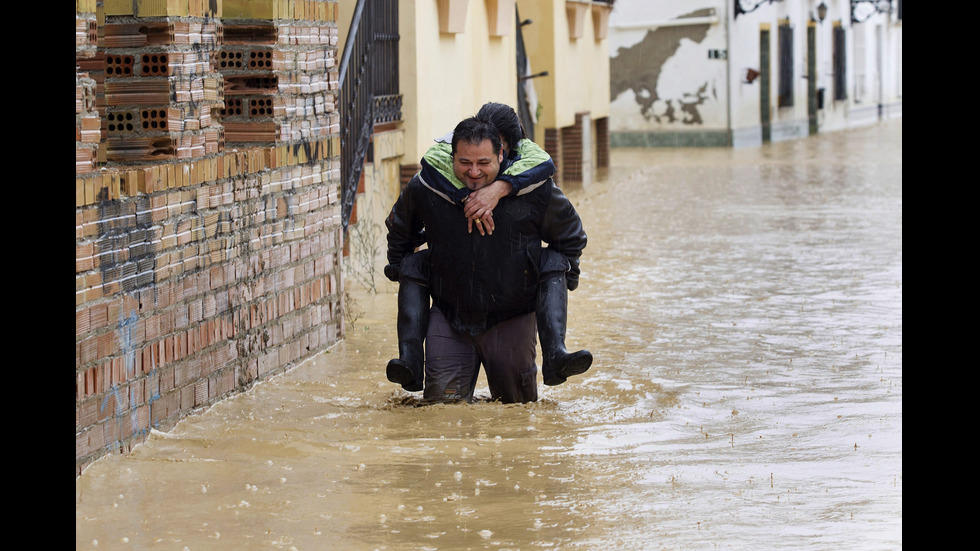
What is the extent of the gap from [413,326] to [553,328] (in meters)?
0.62

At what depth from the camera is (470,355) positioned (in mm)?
6270

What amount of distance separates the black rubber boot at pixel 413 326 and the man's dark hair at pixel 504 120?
0.75m

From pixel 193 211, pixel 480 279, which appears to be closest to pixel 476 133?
pixel 480 279

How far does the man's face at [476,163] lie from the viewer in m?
5.91

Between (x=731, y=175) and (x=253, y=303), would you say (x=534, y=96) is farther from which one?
(x=253, y=303)

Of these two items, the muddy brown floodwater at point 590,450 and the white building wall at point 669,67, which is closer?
the muddy brown floodwater at point 590,450

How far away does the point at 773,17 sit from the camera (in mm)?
32219

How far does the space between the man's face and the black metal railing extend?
465 centimetres

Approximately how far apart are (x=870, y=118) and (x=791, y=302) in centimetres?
3293

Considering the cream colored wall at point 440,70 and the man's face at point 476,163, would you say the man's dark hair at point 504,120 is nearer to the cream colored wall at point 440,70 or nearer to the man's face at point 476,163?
the man's face at point 476,163

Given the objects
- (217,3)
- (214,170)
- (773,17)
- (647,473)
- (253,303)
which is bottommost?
(647,473)

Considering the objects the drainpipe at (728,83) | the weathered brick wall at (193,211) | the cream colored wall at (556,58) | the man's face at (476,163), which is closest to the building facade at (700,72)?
the drainpipe at (728,83)

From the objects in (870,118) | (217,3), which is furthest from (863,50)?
(217,3)

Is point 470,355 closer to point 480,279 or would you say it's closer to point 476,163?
point 480,279
